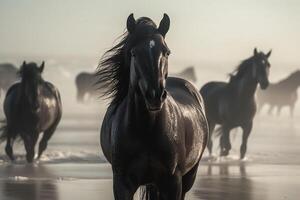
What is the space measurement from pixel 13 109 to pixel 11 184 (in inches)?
184

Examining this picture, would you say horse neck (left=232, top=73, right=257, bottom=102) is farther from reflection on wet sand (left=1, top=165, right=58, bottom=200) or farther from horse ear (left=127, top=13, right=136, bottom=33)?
horse ear (left=127, top=13, right=136, bottom=33)

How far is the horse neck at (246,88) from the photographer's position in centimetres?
1716

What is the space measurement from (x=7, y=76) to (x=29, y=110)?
15111 millimetres

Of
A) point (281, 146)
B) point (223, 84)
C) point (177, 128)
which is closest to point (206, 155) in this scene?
point (223, 84)

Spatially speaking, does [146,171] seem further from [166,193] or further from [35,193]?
[35,193]

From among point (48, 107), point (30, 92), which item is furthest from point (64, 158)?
point (30, 92)

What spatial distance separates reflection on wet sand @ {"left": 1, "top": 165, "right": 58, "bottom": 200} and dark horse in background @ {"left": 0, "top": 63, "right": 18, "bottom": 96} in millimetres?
16719

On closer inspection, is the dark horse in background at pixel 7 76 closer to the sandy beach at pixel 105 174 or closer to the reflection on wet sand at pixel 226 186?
the sandy beach at pixel 105 174

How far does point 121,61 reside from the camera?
21.2 feet

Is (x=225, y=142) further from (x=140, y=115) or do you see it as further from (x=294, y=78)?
(x=294, y=78)

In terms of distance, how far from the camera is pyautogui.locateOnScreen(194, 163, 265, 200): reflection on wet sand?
400 inches

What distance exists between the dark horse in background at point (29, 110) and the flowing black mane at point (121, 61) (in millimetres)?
8043

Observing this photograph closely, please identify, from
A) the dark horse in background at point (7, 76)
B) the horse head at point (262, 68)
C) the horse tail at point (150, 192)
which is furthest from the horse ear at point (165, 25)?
the dark horse in background at point (7, 76)

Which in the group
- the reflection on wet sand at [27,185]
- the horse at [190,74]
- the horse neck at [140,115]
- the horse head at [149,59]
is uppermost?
the horse at [190,74]
